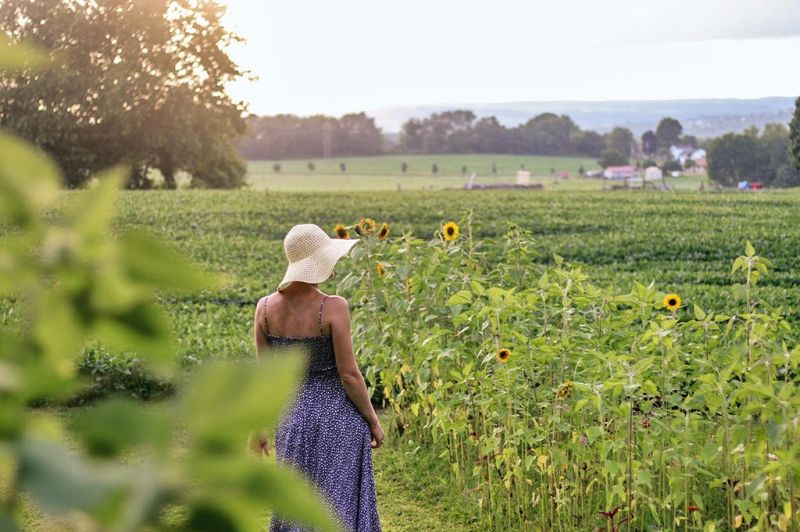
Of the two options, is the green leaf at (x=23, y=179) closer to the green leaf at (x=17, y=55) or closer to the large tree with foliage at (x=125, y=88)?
the green leaf at (x=17, y=55)

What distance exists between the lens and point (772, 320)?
4.03 meters

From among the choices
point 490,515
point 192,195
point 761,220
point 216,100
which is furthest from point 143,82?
point 490,515

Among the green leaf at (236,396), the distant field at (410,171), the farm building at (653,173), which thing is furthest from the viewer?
the distant field at (410,171)

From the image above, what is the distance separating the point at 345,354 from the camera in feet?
13.4

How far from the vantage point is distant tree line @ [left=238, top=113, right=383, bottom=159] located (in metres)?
65.6

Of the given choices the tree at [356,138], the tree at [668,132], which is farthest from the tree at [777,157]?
the tree at [356,138]

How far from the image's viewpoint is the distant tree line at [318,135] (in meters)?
65.6

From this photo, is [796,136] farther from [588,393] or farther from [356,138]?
[356,138]

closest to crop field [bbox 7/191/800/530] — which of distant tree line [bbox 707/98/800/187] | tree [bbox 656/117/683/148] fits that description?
distant tree line [bbox 707/98/800/187]

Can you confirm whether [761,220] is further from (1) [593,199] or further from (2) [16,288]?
(2) [16,288]

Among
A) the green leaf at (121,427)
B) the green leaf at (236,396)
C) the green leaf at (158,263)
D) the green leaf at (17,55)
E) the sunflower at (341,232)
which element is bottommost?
the sunflower at (341,232)

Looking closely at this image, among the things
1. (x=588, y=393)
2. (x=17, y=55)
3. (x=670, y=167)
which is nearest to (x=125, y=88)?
(x=670, y=167)

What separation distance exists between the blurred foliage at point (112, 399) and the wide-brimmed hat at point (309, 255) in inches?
137

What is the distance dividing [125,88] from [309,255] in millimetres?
32597
